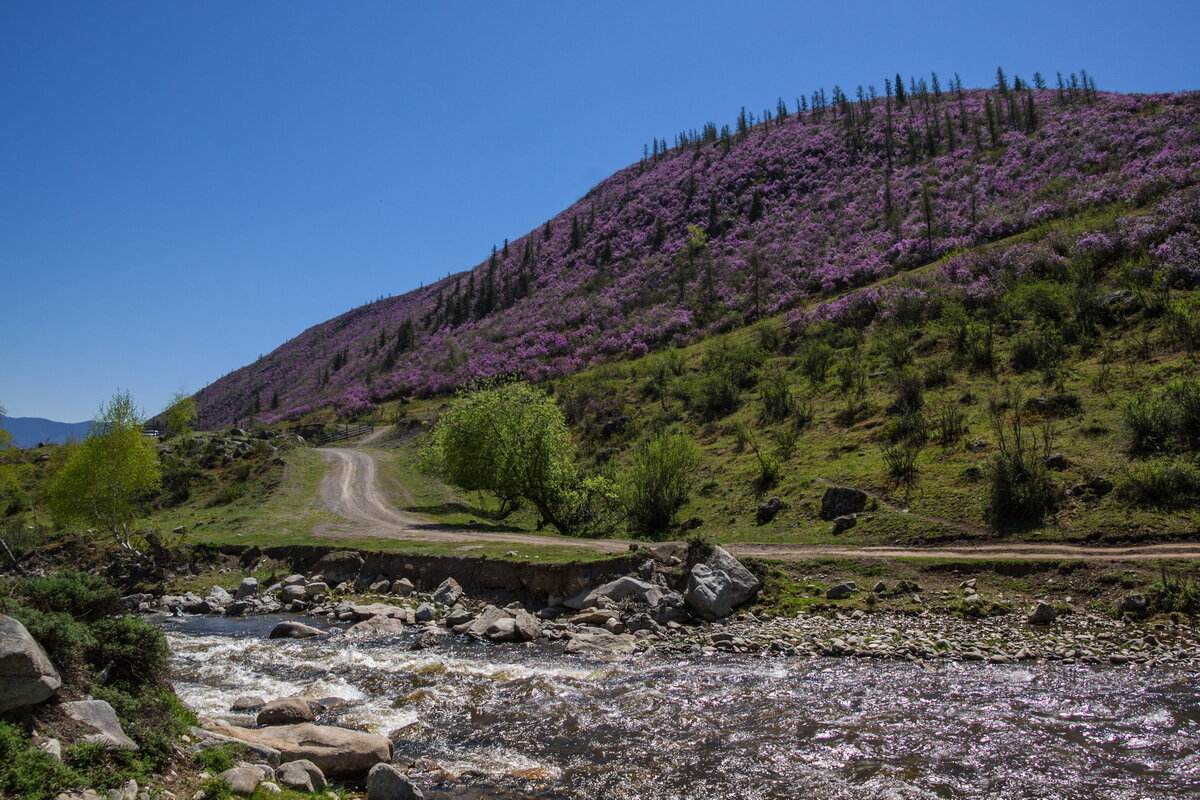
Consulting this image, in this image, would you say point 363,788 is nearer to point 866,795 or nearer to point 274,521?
point 866,795

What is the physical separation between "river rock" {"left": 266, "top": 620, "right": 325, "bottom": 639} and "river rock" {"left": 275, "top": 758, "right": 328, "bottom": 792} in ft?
39.3

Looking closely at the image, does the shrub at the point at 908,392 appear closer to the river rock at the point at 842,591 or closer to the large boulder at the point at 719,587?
the river rock at the point at 842,591

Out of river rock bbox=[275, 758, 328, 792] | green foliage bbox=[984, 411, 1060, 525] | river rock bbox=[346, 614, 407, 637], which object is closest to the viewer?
river rock bbox=[275, 758, 328, 792]

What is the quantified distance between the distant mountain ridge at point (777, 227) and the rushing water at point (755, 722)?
38.1 m

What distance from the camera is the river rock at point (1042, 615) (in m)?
16.2

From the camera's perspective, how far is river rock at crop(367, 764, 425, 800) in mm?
9055

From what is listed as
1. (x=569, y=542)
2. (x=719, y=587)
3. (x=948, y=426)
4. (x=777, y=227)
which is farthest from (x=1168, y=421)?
(x=777, y=227)

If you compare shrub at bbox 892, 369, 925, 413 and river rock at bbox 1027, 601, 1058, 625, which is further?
shrub at bbox 892, 369, 925, 413

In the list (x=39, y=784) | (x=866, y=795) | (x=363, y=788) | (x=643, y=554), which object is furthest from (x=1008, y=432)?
(x=39, y=784)

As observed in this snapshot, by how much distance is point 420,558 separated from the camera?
26.8 m

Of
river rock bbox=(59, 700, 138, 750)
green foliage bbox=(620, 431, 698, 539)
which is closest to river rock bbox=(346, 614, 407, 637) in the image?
river rock bbox=(59, 700, 138, 750)

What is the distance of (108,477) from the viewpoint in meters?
32.6

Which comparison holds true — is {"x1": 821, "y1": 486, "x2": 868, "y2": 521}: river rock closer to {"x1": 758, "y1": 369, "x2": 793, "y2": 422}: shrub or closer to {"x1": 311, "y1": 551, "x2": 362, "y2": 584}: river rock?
{"x1": 758, "y1": 369, "x2": 793, "y2": 422}: shrub

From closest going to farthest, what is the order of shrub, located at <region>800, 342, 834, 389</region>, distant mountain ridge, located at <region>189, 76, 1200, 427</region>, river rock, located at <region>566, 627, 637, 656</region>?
river rock, located at <region>566, 627, 637, 656</region> < shrub, located at <region>800, 342, 834, 389</region> < distant mountain ridge, located at <region>189, 76, 1200, 427</region>
